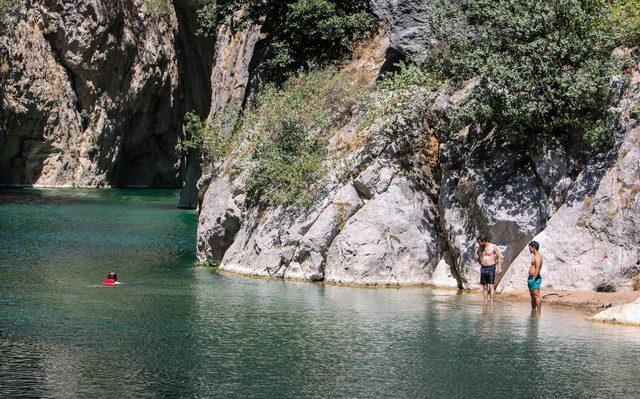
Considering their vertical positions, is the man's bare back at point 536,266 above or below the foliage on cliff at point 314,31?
below

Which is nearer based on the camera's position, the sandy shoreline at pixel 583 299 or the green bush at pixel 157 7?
the sandy shoreline at pixel 583 299

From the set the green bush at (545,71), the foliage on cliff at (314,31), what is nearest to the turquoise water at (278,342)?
the green bush at (545,71)

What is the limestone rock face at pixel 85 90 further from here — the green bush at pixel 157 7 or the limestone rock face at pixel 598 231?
the limestone rock face at pixel 598 231

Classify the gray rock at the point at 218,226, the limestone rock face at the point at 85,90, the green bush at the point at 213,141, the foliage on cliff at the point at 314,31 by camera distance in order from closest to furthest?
the gray rock at the point at 218,226 < the green bush at the point at 213,141 < the foliage on cliff at the point at 314,31 < the limestone rock face at the point at 85,90

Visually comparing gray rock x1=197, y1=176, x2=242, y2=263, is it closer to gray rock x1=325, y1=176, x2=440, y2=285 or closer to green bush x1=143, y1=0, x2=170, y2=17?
gray rock x1=325, y1=176, x2=440, y2=285

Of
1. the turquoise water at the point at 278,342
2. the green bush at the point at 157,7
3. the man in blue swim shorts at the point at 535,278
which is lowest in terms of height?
the turquoise water at the point at 278,342

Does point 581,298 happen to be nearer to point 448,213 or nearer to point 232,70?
point 448,213

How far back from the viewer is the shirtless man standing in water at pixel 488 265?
2631cm

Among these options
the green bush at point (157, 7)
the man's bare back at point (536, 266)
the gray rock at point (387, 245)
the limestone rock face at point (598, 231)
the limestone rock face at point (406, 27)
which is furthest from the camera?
the green bush at point (157, 7)

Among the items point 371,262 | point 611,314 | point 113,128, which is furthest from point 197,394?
point 113,128

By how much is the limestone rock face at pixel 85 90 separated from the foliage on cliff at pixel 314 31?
158 ft

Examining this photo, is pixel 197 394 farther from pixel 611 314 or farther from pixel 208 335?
pixel 611 314

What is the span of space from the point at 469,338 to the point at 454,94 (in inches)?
476

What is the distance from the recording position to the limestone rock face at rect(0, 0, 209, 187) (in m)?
92.5
